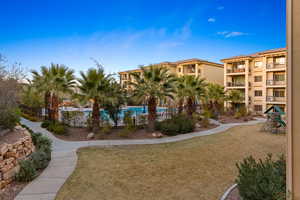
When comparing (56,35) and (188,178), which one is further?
(56,35)

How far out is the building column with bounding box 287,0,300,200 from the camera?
231cm

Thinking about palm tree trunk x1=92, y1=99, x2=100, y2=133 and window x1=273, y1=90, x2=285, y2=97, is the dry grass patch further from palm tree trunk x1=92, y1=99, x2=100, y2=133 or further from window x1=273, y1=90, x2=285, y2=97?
window x1=273, y1=90, x2=285, y2=97

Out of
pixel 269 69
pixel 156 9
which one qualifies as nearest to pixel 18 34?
pixel 156 9

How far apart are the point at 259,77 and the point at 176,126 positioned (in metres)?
22.6

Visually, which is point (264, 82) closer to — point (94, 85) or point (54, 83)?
point (94, 85)

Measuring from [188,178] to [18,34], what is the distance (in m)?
16.1

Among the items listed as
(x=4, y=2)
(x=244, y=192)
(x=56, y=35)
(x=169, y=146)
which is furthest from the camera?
(x=56, y=35)

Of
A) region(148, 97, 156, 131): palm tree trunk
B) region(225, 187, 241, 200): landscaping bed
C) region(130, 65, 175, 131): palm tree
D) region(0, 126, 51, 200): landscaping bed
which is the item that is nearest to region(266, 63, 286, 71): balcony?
region(130, 65, 175, 131): palm tree

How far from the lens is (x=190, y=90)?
51.1 ft

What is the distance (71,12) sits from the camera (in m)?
13.4

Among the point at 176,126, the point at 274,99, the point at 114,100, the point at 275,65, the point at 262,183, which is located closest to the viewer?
the point at 262,183

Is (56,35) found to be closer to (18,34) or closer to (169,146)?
(18,34)

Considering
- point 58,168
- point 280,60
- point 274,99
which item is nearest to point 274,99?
point 274,99

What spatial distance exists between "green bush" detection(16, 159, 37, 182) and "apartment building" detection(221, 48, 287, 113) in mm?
29530
